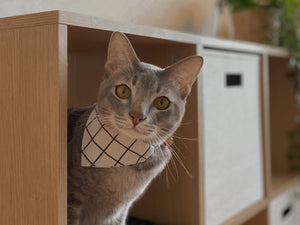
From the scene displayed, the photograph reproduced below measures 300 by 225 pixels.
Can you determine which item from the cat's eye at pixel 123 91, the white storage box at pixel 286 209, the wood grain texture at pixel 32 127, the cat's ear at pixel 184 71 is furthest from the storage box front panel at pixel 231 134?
the wood grain texture at pixel 32 127

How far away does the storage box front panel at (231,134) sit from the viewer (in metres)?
1.16

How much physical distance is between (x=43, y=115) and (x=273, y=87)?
5.30ft

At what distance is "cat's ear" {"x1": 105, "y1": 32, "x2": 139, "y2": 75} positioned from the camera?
0.76 metres

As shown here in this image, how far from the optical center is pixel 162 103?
0.81 metres

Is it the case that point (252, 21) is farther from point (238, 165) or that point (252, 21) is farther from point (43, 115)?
point (43, 115)

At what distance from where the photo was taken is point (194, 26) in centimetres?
166

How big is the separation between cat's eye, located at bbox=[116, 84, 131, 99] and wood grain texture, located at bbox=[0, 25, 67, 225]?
0.12m

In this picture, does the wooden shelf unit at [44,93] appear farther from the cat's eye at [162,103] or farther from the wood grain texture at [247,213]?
the wood grain texture at [247,213]

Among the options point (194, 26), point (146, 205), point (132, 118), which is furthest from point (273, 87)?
point (132, 118)

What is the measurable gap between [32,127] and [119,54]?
0.24 meters

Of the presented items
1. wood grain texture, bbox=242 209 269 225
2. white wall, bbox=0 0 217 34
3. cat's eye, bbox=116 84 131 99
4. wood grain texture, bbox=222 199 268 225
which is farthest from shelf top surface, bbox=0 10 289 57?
wood grain texture, bbox=242 209 269 225

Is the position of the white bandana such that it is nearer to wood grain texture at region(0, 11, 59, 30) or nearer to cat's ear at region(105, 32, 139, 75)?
cat's ear at region(105, 32, 139, 75)

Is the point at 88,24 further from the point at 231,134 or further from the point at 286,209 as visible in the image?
the point at 286,209

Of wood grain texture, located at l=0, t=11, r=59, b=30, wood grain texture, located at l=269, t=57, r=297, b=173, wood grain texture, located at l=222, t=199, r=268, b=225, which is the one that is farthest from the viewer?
wood grain texture, located at l=269, t=57, r=297, b=173
